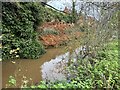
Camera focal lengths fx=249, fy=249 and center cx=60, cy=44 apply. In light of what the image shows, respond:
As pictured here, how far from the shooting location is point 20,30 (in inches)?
344

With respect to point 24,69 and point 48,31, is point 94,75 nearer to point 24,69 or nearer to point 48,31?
point 24,69

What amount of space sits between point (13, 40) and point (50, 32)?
342 centimetres

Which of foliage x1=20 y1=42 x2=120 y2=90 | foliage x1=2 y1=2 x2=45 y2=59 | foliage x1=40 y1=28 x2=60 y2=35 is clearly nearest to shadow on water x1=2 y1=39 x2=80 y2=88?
foliage x1=2 y1=2 x2=45 y2=59

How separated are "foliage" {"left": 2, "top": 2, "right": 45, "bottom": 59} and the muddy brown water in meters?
0.28

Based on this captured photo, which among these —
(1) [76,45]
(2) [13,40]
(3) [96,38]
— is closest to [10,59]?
(2) [13,40]

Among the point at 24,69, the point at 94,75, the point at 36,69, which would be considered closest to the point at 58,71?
the point at 36,69

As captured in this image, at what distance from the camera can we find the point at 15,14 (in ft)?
28.2

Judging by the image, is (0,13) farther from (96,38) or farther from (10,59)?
(96,38)

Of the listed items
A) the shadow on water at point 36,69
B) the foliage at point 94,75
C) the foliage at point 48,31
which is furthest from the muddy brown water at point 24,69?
the foliage at point 48,31

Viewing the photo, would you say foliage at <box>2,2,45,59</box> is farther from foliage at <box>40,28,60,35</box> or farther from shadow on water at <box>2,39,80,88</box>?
foliage at <box>40,28,60,35</box>

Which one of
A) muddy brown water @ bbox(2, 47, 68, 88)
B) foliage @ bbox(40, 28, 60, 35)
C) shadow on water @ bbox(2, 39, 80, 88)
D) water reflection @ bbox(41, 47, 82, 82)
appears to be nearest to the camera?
water reflection @ bbox(41, 47, 82, 82)

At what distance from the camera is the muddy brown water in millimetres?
6657

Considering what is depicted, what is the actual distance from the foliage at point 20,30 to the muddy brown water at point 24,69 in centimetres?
28

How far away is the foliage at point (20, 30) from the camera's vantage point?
27.3 feet
